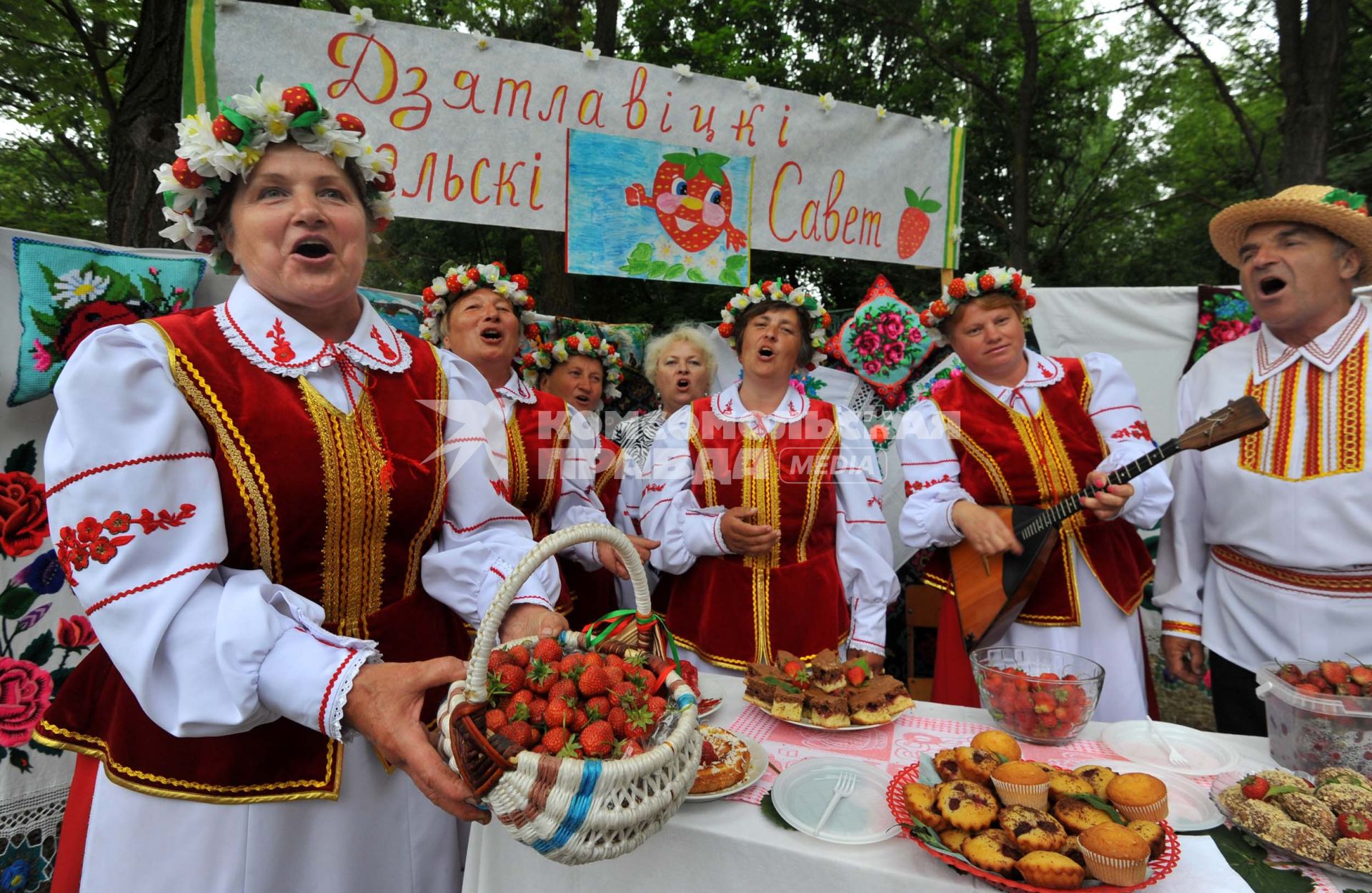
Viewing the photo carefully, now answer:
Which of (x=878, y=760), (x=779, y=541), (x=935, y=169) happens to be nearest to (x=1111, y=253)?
(x=935, y=169)

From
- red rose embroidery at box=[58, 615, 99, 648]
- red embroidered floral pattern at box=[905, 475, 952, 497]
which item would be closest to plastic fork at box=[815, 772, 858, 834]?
red embroidered floral pattern at box=[905, 475, 952, 497]

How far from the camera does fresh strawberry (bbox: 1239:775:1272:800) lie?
4.55 feet

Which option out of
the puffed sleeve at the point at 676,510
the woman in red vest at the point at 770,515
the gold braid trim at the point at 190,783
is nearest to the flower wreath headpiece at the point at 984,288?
the woman in red vest at the point at 770,515

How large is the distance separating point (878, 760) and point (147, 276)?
11.0ft

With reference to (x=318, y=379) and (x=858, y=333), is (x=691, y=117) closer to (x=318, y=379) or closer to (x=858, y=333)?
(x=858, y=333)

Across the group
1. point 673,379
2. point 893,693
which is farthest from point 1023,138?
point 893,693

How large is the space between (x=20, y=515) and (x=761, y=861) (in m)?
3.17

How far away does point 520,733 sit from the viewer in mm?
1214

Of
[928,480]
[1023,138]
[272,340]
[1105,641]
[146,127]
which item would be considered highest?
[1023,138]

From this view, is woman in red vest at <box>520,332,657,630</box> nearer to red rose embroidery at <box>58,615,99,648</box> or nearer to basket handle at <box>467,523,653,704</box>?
red rose embroidery at <box>58,615,99,648</box>

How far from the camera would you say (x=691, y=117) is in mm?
4031

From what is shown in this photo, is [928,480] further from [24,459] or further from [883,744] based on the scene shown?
[24,459]

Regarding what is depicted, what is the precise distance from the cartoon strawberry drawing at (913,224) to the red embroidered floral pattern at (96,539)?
167 inches

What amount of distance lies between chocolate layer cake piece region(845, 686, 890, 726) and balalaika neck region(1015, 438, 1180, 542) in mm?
1269
